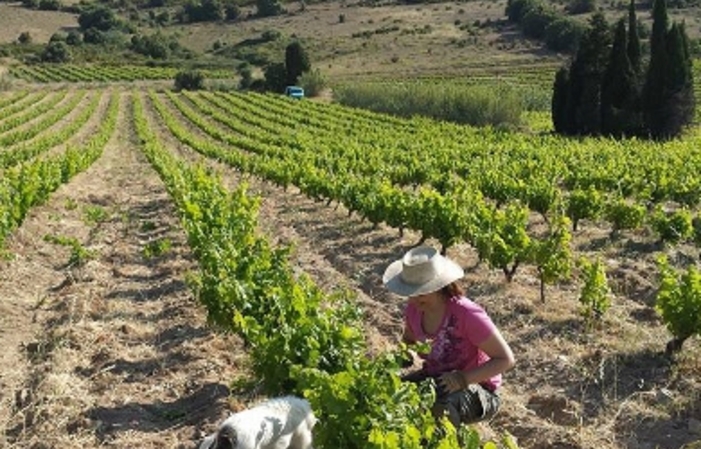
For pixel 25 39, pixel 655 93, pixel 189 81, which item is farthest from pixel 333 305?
pixel 25 39

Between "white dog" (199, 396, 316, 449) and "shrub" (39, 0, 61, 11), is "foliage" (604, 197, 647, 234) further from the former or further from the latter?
"shrub" (39, 0, 61, 11)

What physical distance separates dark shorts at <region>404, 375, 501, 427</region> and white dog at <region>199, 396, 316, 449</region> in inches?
30.6

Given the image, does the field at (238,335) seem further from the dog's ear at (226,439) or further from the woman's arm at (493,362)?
the dog's ear at (226,439)

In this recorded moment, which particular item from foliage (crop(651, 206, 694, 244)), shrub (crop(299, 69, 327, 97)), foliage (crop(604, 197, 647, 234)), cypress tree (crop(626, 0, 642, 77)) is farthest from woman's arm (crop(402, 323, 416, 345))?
shrub (crop(299, 69, 327, 97))

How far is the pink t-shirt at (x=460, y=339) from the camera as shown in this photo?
5102 mm

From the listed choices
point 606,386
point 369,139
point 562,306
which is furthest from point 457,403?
point 369,139

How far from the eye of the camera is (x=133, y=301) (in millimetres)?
10148

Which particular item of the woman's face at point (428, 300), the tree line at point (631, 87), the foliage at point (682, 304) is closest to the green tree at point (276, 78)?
the tree line at point (631, 87)

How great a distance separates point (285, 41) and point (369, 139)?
76.1 meters

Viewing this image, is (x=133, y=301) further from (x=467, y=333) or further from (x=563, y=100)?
(x=563, y=100)

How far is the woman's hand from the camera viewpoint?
507 cm

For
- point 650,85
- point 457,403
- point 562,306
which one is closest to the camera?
point 457,403

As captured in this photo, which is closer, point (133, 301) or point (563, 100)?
point (133, 301)

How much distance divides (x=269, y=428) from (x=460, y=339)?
138 centimetres
